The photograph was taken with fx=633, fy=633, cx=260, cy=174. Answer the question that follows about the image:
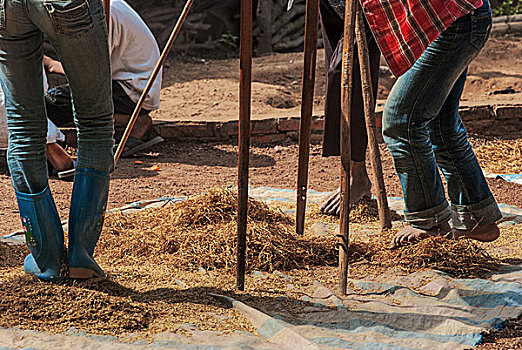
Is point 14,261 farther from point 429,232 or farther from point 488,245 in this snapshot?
point 488,245

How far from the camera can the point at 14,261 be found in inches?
99.0

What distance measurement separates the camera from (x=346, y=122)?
2104 millimetres

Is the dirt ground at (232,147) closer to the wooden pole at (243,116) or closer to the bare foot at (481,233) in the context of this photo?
the bare foot at (481,233)

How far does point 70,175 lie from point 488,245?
8.87 feet

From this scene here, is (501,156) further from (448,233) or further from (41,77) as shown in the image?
(41,77)

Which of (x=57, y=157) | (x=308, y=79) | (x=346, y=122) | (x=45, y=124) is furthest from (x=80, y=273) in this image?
(x=57, y=157)

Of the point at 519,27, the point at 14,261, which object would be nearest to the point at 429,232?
the point at 14,261

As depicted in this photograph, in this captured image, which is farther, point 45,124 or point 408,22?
point 408,22

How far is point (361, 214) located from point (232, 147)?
2.22 m

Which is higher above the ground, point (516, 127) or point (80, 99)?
point (80, 99)

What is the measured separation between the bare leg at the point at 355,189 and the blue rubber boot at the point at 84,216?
1.54 m

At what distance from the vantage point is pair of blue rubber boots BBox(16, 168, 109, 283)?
78.7 inches

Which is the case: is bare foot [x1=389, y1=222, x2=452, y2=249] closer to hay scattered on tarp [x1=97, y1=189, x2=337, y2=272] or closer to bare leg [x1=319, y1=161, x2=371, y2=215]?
hay scattered on tarp [x1=97, y1=189, x2=337, y2=272]

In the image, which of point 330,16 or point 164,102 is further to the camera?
point 164,102
